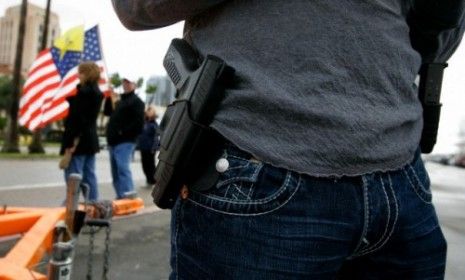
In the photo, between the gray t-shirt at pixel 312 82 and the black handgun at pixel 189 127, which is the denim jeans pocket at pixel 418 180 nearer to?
the gray t-shirt at pixel 312 82

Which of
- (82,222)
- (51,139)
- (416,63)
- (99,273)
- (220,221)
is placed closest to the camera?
(220,221)

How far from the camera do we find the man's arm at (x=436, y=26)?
1.10 meters

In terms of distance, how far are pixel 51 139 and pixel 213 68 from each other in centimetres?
4611

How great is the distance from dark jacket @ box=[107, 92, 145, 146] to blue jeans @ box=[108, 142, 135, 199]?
0.26ft

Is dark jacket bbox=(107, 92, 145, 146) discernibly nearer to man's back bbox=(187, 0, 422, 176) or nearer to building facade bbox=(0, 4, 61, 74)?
man's back bbox=(187, 0, 422, 176)

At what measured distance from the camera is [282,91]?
2.97 feet

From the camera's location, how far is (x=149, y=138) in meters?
9.40

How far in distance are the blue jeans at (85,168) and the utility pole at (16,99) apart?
552 inches

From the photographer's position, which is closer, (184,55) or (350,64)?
(350,64)

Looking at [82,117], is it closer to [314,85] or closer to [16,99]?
[314,85]

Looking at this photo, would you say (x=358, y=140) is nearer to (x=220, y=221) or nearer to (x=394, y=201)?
(x=394, y=201)

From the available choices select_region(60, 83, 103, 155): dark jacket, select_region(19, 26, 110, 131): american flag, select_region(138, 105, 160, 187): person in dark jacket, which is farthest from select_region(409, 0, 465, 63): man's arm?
select_region(19, 26, 110, 131): american flag

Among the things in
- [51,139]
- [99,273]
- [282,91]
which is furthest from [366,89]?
[51,139]

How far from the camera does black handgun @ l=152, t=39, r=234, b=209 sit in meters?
0.93
